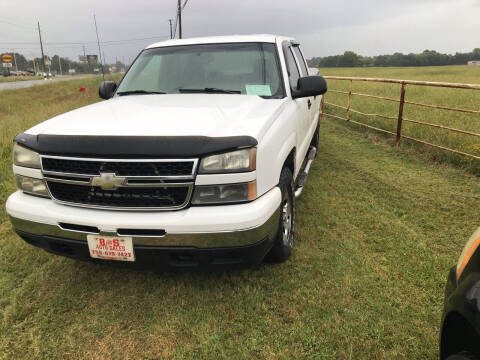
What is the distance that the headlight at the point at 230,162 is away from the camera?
2072mm

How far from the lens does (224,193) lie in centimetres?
213

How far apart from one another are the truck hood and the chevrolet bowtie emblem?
258mm

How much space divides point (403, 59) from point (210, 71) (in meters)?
89.1

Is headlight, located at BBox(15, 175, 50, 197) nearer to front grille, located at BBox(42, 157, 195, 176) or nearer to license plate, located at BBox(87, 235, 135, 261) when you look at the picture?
front grille, located at BBox(42, 157, 195, 176)

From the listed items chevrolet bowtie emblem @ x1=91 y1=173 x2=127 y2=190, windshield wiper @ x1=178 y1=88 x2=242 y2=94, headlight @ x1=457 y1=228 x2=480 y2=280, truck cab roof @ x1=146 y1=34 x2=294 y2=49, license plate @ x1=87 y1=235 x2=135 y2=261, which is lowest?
license plate @ x1=87 y1=235 x2=135 y2=261

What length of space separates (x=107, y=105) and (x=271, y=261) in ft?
6.15

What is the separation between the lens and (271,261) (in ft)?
9.71

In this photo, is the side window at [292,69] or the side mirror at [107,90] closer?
the side window at [292,69]

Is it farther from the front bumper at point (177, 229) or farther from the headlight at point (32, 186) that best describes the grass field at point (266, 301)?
the headlight at point (32, 186)

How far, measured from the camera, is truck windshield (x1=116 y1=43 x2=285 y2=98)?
3.32 m

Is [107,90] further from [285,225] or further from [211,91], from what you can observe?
[285,225]

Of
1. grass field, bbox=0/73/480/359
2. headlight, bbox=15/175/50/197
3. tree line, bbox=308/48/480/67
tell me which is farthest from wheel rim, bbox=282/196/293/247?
tree line, bbox=308/48/480/67

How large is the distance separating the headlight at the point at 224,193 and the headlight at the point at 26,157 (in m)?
1.07

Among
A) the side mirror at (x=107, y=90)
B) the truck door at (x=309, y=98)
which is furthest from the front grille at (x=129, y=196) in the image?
the truck door at (x=309, y=98)
